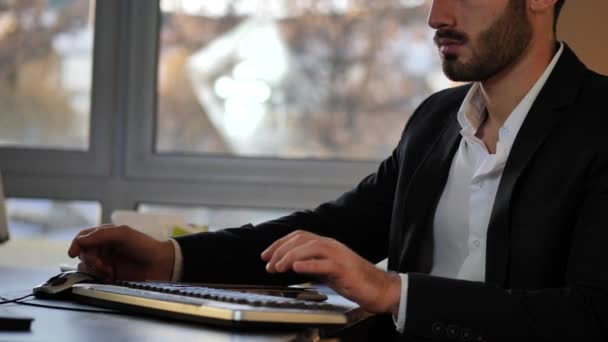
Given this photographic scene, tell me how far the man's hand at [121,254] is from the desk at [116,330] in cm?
19

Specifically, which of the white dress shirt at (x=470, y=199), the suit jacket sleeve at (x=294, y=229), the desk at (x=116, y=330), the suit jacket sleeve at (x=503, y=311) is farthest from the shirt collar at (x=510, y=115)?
the desk at (x=116, y=330)

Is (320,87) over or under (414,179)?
over

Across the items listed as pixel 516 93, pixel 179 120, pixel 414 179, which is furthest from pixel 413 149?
pixel 179 120

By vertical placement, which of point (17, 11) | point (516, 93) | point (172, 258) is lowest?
point (172, 258)

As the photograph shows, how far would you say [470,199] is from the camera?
5.05 feet

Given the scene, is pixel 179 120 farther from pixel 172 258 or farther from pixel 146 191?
pixel 172 258

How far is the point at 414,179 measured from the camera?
5.33ft

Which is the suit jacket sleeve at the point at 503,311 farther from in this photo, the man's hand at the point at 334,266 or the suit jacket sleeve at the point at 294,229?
the suit jacket sleeve at the point at 294,229

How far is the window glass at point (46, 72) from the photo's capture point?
2.85m

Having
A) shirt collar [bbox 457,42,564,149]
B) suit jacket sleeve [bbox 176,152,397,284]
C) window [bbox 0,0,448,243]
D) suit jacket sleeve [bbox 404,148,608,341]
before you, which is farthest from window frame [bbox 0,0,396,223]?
suit jacket sleeve [bbox 404,148,608,341]

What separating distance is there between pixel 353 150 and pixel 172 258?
4.59ft

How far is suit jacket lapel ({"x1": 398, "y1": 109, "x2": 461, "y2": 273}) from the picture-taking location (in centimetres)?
157

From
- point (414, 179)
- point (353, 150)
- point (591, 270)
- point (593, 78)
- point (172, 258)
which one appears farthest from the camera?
point (353, 150)

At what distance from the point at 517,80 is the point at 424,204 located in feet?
0.90
